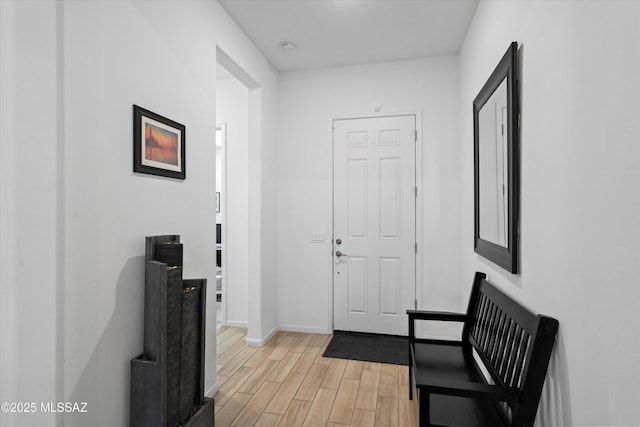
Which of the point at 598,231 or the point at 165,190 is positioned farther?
the point at 165,190

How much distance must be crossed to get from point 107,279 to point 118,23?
1.20m

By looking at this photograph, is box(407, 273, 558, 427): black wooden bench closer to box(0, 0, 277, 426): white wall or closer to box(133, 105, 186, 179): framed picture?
box(0, 0, 277, 426): white wall

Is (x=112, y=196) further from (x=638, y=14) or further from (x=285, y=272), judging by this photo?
(x=285, y=272)

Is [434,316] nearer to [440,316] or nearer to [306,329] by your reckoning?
[440,316]

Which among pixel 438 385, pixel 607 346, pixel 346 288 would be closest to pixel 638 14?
pixel 607 346

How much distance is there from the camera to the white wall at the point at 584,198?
0.85 metres

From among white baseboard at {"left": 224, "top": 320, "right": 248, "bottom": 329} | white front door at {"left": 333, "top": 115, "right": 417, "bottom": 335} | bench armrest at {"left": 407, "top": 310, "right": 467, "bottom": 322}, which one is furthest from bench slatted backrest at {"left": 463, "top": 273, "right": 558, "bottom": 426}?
white baseboard at {"left": 224, "top": 320, "right": 248, "bottom": 329}

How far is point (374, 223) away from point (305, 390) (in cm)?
179

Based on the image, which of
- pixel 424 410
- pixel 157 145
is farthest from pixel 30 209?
pixel 424 410

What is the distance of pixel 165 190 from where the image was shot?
1.93m

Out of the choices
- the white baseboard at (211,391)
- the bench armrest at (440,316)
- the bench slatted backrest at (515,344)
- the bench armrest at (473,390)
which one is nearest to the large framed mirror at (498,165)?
the bench slatted backrest at (515,344)

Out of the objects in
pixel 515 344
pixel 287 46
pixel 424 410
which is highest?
pixel 287 46

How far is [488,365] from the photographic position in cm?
177

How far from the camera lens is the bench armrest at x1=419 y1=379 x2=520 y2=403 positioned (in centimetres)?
132
